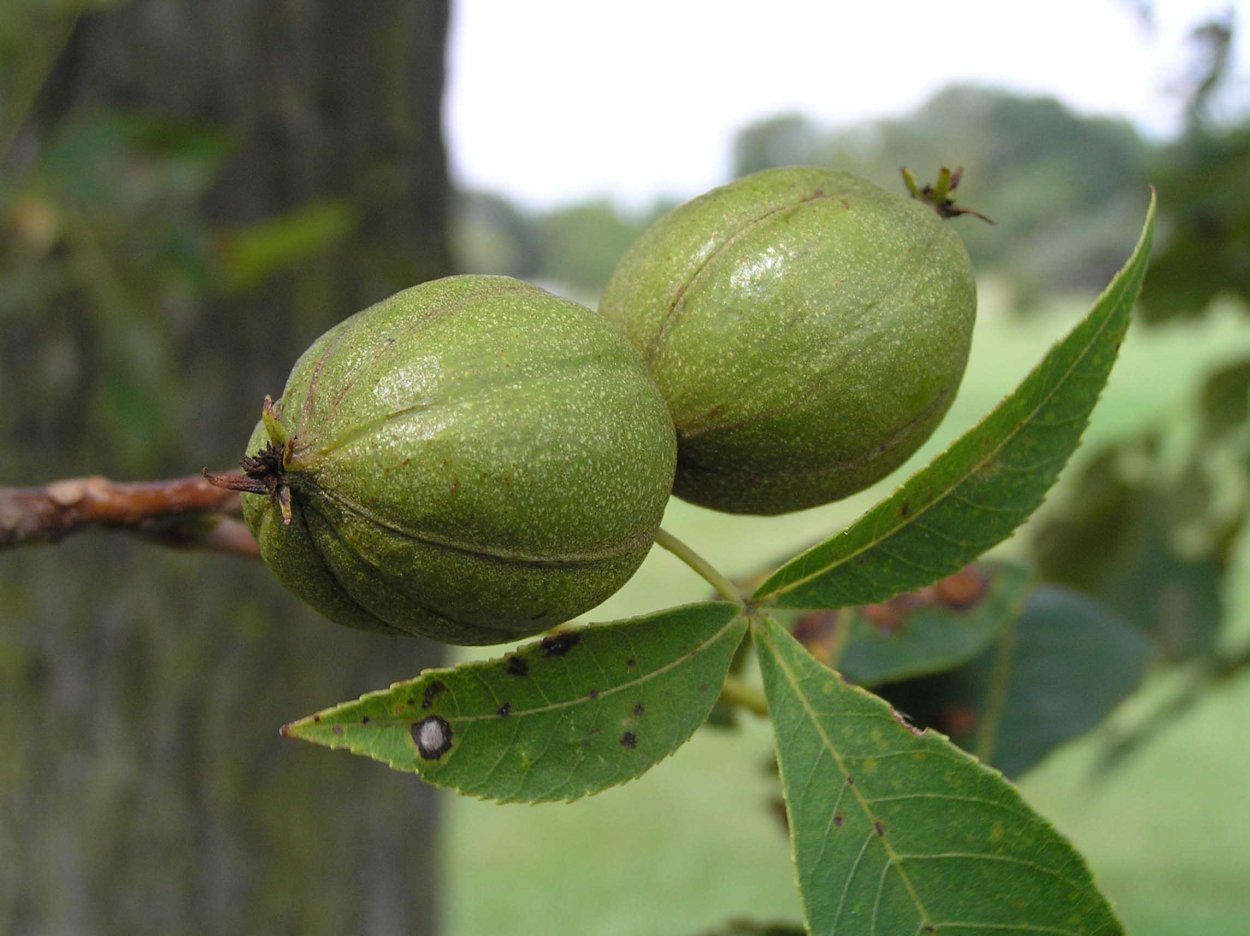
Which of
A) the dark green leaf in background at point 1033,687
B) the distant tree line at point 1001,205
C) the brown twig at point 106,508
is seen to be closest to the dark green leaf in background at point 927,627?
the dark green leaf in background at point 1033,687

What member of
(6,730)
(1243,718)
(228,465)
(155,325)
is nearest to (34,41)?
(155,325)

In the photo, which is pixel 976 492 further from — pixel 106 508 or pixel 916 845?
pixel 106 508

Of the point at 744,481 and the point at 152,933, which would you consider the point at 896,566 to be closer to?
the point at 744,481

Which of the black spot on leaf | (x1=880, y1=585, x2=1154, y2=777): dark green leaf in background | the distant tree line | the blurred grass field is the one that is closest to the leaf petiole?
the black spot on leaf

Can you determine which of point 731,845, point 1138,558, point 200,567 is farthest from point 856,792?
point 731,845

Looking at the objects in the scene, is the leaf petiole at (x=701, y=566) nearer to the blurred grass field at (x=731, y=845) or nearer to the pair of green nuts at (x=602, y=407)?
→ the pair of green nuts at (x=602, y=407)
